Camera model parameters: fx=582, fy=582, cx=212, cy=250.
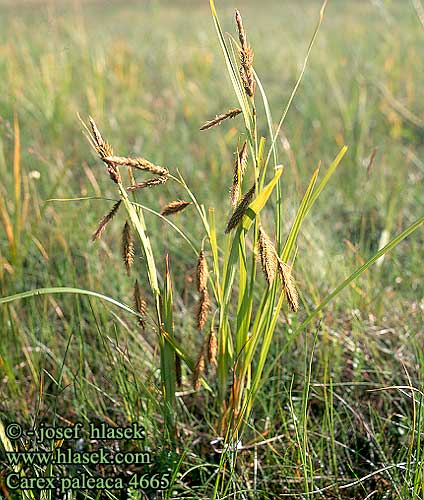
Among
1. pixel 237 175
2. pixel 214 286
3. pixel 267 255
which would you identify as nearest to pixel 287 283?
pixel 267 255

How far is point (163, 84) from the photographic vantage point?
3766 mm

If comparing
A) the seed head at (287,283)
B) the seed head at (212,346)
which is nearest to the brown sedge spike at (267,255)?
the seed head at (287,283)

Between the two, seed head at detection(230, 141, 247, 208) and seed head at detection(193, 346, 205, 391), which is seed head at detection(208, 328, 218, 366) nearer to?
seed head at detection(193, 346, 205, 391)

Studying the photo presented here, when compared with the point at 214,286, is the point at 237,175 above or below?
above

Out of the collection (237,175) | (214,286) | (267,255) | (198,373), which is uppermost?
(237,175)

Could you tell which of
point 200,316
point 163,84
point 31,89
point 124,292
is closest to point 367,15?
point 163,84

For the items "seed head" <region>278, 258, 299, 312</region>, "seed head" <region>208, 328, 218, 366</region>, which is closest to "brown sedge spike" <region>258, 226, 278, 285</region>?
"seed head" <region>278, 258, 299, 312</region>

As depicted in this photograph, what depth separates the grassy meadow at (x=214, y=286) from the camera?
3.44 ft

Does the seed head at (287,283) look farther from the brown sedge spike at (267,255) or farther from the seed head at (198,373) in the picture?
the seed head at (198,373)

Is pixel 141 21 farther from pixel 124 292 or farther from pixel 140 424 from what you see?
pixel 140 424

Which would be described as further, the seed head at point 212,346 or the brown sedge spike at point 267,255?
the seed head at point 212,346

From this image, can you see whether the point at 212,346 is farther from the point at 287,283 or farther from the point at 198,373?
the point at 287,283

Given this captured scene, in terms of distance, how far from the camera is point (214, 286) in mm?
1066

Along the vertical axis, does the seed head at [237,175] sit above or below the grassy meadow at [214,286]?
above
